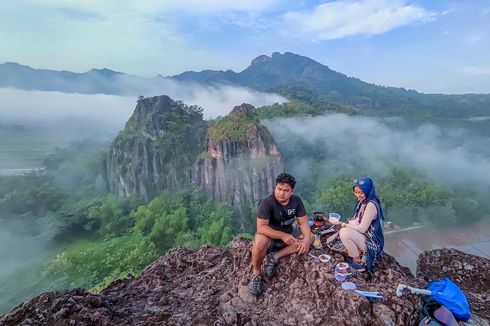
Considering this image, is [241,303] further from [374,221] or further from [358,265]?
[374,221]

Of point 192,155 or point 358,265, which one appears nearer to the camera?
point 358,265

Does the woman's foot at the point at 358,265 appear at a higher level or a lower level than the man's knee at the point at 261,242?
lower

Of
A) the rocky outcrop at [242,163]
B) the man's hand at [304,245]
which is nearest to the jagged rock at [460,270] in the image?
the man's hand at [304,245]

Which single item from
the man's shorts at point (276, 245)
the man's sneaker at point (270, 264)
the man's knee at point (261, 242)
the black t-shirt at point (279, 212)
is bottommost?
A: the man's sneaker at point (270, 264)

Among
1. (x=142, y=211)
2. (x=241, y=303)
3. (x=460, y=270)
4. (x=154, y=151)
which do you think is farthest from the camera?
(x=154, y=151)

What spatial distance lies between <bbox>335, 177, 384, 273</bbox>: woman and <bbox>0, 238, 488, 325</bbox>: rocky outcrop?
0.80ft

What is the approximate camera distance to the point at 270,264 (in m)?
5.22

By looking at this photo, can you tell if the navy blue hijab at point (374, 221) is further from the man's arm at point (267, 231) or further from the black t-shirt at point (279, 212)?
Result: the man's arm at point (267, 231)

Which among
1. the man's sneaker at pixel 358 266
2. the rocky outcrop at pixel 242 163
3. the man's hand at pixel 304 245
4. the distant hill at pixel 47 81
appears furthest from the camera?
the distant hill at pixel 47 81

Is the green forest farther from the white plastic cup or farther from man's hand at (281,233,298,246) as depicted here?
man's hand at (281,233,298,246)

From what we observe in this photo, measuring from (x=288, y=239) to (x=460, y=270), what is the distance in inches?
190

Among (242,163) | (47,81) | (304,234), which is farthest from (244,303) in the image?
(47,81)

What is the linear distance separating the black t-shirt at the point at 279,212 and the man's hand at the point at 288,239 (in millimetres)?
106

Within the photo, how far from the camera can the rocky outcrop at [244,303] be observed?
4.26 meters
